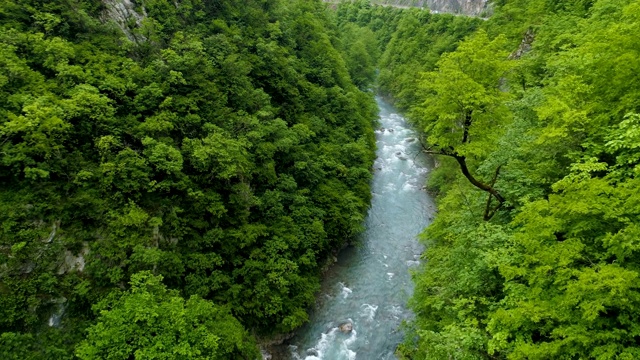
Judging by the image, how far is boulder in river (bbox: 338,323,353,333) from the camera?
2394 centimetres

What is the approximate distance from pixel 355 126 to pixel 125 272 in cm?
2966

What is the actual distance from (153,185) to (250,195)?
6.32m

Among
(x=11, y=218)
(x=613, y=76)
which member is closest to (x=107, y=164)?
(x=11, y=218)

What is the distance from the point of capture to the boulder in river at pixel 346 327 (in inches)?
942

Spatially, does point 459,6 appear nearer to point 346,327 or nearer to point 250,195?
point 250,195

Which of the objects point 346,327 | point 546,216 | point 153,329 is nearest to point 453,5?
point 346,327

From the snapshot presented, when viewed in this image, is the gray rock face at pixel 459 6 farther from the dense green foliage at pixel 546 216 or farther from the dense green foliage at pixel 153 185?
the dense green foliage at pixel 546 216

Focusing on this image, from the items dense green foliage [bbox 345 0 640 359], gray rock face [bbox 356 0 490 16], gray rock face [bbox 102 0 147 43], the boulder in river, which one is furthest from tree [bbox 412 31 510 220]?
gray rock face [bbox 356 0 490 16]

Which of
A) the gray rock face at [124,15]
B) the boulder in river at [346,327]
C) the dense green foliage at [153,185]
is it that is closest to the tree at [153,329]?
the dense green foliage at [153,185]

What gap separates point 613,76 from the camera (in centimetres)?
1243

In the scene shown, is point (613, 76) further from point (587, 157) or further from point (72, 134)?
point (72, 134)

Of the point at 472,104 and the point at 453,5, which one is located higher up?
the point at 453,5

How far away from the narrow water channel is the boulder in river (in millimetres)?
149

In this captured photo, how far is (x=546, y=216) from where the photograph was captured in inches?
439
